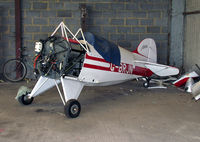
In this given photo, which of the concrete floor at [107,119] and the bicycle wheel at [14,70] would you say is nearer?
the concrete floor at [107,119]

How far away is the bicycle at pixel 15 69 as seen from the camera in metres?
7.46

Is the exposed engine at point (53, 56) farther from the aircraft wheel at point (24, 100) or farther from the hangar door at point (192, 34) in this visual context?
the hangar door at point (192, 34)

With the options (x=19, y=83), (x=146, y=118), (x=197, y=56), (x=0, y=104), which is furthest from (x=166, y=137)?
(x=19, y=83)

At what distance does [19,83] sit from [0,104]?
92.9 inches

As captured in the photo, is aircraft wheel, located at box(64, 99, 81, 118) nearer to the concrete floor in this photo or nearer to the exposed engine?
the concrete floor

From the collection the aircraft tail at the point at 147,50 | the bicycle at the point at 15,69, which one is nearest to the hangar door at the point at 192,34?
the aircraft tail at the point at 147,50

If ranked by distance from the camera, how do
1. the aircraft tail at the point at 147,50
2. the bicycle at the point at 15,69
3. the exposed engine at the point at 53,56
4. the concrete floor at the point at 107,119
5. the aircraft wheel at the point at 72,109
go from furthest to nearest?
the bicycle at the point at 15,69 < the aircraft tail at the point at 147,50 < the exposed engine at the point at 53,56 < the aircraft wheel at the point at 72,109 < the concrete floor at the point at 107,119

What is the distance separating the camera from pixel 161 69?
618 centimetres

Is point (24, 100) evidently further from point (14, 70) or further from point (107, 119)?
point (14, 70)

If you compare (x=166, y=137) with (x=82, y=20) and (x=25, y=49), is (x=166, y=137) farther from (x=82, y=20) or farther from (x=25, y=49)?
(x=25, y=49)

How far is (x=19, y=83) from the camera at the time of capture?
294 inches

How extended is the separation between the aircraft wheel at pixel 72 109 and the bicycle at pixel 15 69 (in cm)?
339

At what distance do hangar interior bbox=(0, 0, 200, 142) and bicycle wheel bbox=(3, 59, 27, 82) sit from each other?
217 millimetres

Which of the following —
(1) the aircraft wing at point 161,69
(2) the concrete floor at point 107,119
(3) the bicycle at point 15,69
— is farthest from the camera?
(3) the bicycle at point 15,69
